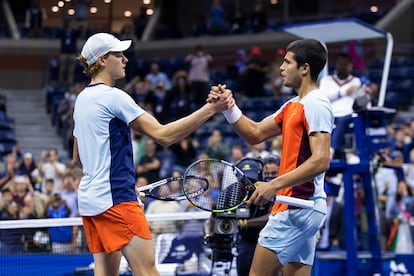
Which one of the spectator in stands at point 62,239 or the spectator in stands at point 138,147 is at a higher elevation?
the spectator in stands at point 138,147

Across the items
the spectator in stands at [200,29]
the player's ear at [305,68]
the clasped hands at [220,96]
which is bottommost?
the clasped hands at [220,96]

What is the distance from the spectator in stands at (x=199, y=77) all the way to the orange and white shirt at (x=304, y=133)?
13.9 metres

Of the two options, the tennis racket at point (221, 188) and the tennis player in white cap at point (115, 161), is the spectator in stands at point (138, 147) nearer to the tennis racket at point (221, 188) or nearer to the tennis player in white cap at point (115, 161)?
the tennis racket at point (221, 188)

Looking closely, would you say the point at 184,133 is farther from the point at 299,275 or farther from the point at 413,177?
the point at 413,177

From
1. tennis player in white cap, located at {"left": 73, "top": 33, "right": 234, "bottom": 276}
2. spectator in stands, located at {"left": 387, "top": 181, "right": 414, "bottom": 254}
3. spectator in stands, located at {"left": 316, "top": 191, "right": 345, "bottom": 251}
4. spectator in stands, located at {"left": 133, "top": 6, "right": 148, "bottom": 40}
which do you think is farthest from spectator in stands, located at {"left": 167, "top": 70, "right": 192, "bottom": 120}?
tennis player in white cap, located at {"left": 73, "top": 33, "right": 234, "bottom": 276}

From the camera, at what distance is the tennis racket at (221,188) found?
21.5 ft

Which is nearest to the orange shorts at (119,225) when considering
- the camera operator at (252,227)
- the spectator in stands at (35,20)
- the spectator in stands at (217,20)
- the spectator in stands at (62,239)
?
the camera operator at (252,227)

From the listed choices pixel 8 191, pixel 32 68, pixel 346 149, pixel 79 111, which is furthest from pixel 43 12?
pixel 79 111

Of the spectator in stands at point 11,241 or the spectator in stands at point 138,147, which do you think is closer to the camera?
the spectator in stands at point 11,241

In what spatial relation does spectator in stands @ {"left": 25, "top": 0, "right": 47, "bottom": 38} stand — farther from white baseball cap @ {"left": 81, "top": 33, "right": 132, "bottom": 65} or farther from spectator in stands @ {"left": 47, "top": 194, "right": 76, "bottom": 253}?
white baseball cap @ {"left": 81, "top": 33, "right": 132, "bottom": 65}

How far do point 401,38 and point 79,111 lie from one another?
1804 centimetres

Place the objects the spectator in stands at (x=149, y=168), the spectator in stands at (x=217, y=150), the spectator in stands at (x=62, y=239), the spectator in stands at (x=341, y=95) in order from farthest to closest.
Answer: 1. the spectator in stands at (x=217, y=150)
2. the spectator in stands at (x=149, y=168)
3. the spectator in stands at (x=341, y=95)
4. the spectator in stands at (x=62, y=239)

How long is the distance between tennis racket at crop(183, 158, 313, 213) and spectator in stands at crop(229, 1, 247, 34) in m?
18.5

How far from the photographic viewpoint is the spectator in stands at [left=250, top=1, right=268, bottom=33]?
83.0 ft
